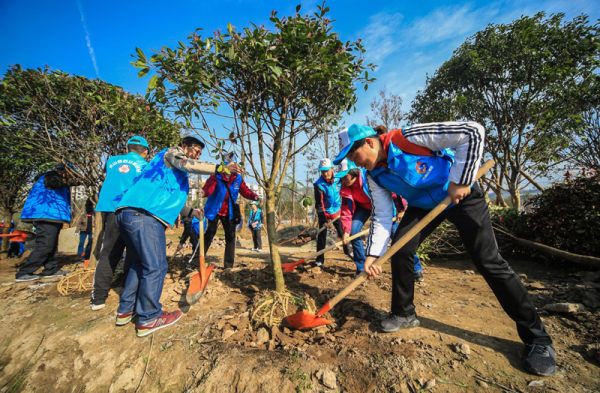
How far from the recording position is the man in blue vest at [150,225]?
2594 mm

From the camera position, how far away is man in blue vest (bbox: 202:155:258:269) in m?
4.38

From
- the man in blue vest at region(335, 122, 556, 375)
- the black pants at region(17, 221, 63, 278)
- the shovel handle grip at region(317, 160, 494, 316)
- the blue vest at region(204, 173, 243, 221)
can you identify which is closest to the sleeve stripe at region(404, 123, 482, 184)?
the man in blue vest at region(335, 122, 556, 375)

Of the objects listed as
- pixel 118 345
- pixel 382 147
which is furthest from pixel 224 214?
pixel 382 147

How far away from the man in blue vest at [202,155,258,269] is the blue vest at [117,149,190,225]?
1433 millimetres

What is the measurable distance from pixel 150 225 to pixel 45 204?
130 inches

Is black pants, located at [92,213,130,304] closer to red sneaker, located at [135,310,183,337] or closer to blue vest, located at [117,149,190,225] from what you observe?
red sneaker, located at [135,310,183,337]

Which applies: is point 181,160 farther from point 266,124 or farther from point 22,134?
point 22,134

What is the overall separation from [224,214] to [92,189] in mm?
2500

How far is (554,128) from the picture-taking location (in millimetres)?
8750

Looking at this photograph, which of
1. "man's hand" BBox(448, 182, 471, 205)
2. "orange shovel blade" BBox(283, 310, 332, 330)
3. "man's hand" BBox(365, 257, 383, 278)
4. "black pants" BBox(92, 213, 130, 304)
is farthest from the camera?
"black pants" BBox(92, 213, 130, 304)

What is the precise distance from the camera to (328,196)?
5.13m

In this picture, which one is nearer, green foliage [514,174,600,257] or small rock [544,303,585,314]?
small rock [544,303,585,314]

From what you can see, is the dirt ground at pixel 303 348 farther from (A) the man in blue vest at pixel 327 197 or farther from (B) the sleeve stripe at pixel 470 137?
(A) the man in blue vest at pixel 327 197

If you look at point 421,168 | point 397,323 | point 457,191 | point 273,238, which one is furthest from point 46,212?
point 457,191
